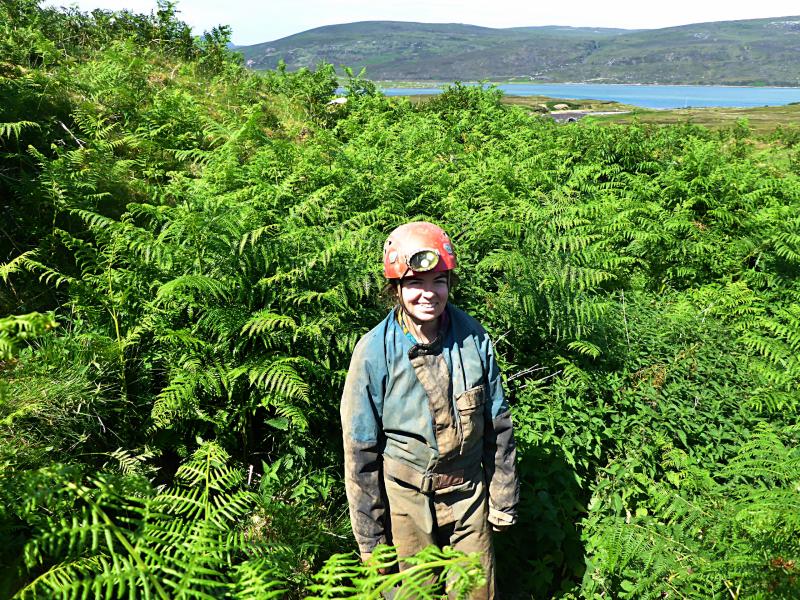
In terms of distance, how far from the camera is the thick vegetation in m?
2.82

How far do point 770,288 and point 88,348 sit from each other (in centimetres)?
801

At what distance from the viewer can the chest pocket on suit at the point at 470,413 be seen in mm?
2920

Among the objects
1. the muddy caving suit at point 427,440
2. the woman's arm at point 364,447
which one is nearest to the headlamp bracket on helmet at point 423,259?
the muddy caving suit at point 427,440

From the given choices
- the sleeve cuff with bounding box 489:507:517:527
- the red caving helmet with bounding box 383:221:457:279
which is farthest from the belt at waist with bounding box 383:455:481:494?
the red caving helmet with bounding box 383:221:457:279

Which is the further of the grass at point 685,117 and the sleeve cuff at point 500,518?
the grass at point 685,117

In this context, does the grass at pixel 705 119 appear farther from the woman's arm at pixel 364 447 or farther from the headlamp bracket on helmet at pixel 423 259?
the woman's arm at pixel 364 447

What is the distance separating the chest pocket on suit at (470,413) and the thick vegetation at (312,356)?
0.62 meters

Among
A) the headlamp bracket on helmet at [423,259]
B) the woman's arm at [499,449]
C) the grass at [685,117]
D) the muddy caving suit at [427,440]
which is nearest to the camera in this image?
the headlamp bracket on helmet at [423,259]

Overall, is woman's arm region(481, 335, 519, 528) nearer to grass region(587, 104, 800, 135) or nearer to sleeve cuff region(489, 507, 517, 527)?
sleeve cuff region(489, 507, 517, 527)

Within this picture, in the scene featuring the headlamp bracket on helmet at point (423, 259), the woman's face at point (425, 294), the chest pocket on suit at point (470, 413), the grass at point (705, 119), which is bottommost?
the chest pocket on suit at point (470, 413)

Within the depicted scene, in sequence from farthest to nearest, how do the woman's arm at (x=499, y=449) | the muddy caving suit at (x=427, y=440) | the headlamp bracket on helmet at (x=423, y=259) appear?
the woman's arm at (x=499, y=449), the muddy caving suit at (x=427, y=440), the headlamp bracket on helmet at (x=423, y=259)

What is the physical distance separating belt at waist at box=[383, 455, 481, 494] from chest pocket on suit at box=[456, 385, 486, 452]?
18cm

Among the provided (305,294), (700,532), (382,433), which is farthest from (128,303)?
(700,532)

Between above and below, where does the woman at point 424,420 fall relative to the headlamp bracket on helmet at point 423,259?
below
